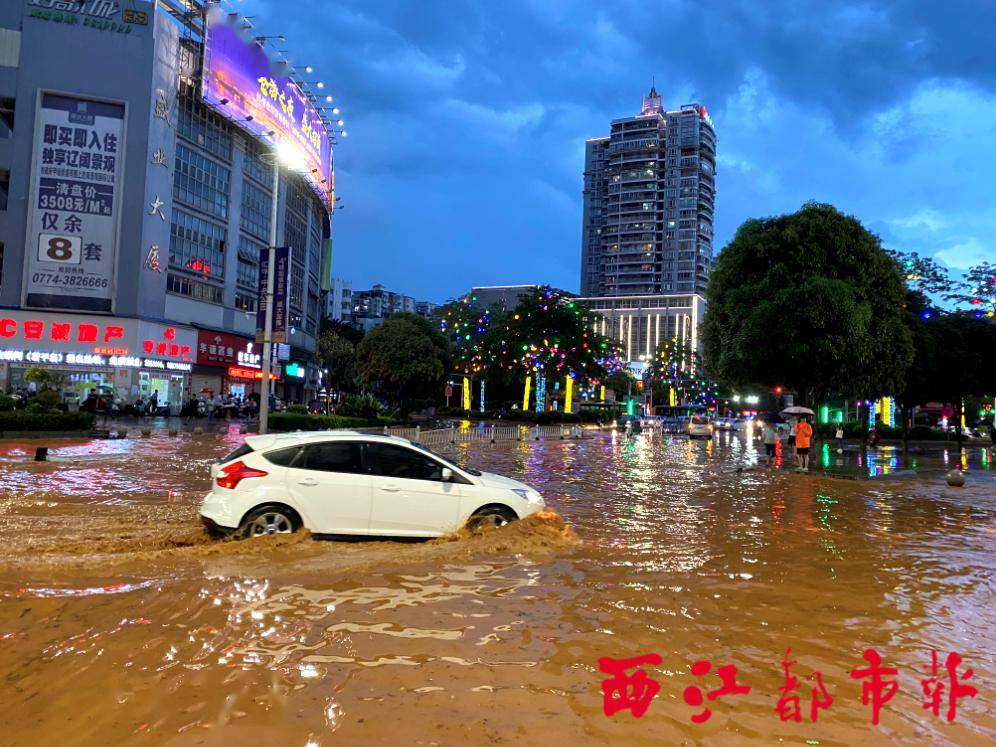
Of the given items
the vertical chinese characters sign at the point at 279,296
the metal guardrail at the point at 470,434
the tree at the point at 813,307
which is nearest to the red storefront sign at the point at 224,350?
the metal guardrail at the point at 470,434

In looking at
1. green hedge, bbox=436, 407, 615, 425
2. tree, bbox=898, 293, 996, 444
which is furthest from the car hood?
green hedge, bbox=436, 407, 615, 425

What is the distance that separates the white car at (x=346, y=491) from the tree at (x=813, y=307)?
53.3 feet

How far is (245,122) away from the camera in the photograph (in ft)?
165

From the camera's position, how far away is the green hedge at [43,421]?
75.2 ft

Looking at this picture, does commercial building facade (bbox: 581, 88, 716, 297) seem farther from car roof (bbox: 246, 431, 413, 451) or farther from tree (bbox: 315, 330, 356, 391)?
car roof (bbox: 246, 431, 413, 451)

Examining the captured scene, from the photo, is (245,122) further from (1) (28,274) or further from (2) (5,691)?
(2) (5,691)

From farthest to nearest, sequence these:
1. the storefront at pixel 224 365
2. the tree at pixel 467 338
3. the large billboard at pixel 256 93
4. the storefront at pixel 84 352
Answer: the tree at pixel 467 338 < the storefront at pixel 224 365 < the large billboard at pixel 256 93 < the storefront at pixel 84 352

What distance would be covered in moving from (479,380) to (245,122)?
30.9 meters

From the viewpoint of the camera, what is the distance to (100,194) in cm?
4259

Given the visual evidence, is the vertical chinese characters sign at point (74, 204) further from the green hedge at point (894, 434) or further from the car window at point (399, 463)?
the green hedge at point (894, 434)

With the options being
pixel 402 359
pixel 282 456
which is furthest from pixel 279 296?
pixel 402 359

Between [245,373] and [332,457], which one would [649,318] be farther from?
[332,457]

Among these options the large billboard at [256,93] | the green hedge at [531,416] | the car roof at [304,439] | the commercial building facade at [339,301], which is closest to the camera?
the car roof at [304,439]

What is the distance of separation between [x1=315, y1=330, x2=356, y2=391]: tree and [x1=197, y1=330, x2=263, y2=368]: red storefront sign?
22.1 metres
